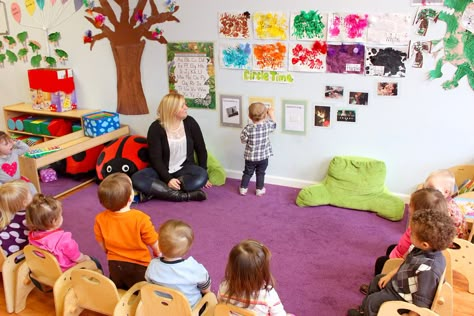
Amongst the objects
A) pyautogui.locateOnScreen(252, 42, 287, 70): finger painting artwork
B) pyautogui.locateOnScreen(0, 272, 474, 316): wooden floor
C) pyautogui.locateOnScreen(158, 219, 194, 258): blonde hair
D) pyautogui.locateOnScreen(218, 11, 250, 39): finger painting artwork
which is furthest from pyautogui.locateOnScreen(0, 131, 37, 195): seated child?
pyautogui.locateOnScreen(252, 42, 287, 70): finger painting artwork

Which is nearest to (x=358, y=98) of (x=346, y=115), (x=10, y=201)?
(x=346, y=115)

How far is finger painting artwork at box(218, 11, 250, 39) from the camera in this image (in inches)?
143

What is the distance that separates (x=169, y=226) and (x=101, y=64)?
2.98 meters

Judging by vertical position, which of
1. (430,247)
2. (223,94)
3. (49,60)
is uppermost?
(49,60)

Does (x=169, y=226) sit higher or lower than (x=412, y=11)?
lower

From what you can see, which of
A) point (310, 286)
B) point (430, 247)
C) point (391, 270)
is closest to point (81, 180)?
point (310, 286)

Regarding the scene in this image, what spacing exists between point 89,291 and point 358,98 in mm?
2355

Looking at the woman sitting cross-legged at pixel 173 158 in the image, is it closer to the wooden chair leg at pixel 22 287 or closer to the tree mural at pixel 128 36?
the tree mural at pixel 128 36

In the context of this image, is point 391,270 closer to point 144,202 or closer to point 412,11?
point 412,11

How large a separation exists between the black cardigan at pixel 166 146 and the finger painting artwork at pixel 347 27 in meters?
1.31

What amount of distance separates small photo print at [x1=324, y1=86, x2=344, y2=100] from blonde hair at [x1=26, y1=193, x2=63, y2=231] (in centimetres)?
219

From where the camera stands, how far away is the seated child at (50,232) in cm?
216

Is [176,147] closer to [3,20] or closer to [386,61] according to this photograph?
[386,61]

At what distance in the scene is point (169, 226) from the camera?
186cm
